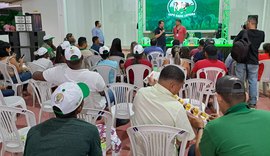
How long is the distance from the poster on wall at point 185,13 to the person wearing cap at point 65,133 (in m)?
9.95

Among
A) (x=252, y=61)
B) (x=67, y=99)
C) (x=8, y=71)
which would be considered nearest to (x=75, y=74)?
(x=67, y=99)

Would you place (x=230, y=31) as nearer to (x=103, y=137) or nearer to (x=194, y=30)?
(x=194, y=30)

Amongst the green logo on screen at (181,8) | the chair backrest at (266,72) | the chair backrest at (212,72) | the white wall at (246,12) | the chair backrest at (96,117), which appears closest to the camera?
the chair backrest at (96,117)

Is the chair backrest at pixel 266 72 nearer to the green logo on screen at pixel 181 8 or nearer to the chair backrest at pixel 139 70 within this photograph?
the chair backrest at pixel 139 70

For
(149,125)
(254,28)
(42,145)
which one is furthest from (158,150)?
(254,28)

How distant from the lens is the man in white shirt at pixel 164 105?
1.89 meters

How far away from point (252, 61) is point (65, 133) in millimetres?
3584

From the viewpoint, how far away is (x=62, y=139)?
1371 millimetres

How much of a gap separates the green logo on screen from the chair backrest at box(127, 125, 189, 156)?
31.5 feet

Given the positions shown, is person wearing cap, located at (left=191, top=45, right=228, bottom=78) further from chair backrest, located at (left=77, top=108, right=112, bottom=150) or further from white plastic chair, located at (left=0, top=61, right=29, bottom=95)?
white plastic chair, located at (left=0, top=61, right=29, bottom=95)

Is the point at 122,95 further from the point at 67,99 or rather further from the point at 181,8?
the point at 181,8

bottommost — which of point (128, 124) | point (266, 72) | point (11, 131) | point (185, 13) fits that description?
point (128, 124)

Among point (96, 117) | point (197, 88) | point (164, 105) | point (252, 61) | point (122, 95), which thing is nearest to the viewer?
point (164, 105)

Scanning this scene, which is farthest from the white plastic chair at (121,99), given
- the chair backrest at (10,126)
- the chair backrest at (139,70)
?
the chair backrest at (10,126)
